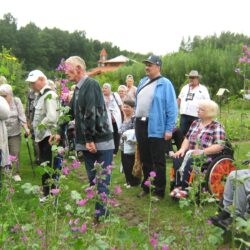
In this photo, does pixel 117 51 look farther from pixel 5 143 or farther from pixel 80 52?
pixel 5 143

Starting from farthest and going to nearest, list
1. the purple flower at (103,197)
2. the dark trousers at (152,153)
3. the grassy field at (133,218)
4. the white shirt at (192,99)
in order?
the white shirt at (192,99)
the dark trousers at (152,153)
the purple flower at (103,197)
the grassy field at (133,218)

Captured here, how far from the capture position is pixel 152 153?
5.67 m

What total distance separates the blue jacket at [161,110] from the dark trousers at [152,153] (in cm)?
11

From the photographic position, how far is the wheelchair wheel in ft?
17.4

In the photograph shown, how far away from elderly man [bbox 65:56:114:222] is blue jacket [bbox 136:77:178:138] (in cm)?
112

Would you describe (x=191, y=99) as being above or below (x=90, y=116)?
→ below

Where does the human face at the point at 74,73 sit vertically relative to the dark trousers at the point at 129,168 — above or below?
above

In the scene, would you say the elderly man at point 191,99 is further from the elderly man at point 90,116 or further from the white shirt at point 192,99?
the elderly man at point 90,116

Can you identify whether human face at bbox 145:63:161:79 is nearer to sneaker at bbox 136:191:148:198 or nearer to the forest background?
the forest background

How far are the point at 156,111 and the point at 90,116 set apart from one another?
1379 mm

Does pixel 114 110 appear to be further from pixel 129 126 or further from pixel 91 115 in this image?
pixel 91 115

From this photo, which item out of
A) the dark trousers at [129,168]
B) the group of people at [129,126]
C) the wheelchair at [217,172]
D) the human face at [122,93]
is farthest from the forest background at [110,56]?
the dark trousers at [129,168]

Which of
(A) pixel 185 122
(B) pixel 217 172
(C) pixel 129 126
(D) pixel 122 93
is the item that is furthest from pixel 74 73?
(D) pixel 122 93

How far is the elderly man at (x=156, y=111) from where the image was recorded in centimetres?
549
